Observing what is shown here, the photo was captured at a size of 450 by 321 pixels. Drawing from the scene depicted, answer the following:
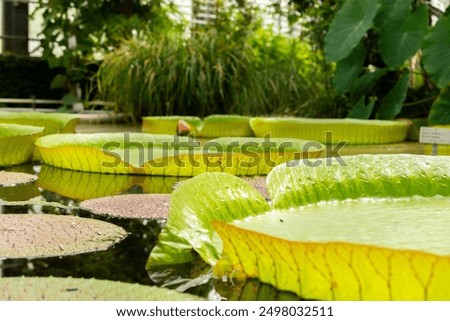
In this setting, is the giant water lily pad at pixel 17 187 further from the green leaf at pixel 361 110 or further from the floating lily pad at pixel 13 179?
→ the green leaf at pixel 361 110

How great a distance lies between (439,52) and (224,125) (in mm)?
1871

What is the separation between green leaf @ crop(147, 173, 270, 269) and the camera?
5.77ft

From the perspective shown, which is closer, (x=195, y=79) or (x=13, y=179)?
(x=13, y=179)

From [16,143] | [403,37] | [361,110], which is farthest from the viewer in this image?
[361,110]

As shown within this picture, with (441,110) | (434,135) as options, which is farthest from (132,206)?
(441,110)

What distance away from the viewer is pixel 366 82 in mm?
7719

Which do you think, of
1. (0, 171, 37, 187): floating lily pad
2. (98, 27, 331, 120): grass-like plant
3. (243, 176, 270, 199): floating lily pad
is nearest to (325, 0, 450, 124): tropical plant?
(98, 27, 331, 120): grass-like plant

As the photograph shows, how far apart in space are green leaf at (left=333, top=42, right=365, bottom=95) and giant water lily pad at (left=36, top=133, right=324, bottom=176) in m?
3.53

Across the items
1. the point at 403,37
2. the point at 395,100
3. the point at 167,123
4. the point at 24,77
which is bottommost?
the point at 24,77

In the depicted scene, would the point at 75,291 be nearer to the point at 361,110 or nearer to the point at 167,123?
the point at 167,123

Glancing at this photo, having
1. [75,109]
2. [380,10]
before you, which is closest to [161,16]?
[75,109]

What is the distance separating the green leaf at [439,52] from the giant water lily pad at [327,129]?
61 centimetres
